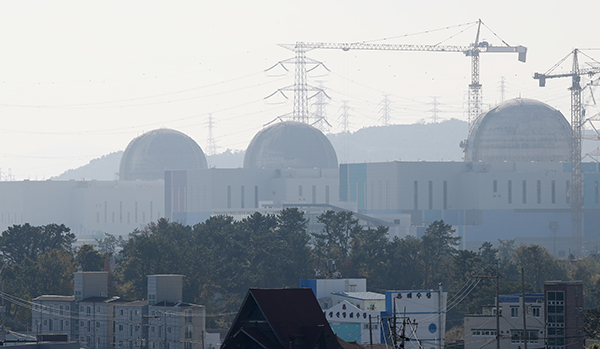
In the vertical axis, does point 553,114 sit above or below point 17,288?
above

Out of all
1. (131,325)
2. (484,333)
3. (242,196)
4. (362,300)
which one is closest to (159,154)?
(242,196)

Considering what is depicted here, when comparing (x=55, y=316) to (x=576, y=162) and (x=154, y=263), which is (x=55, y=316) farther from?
(x=576, y=162)

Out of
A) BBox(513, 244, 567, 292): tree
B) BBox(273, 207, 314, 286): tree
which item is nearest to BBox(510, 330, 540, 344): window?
BBox(513, 244, 567, 292): tree

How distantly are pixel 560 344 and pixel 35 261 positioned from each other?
52200mm

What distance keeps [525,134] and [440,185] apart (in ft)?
41.8

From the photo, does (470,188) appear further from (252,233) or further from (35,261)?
(35,261)

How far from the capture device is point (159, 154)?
627 feet

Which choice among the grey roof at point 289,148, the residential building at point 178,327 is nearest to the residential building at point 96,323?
the residential building at point 178,327

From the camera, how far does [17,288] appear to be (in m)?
92.7

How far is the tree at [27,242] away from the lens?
4146 inches

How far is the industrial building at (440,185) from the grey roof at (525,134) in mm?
128

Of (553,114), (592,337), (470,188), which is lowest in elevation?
(592,337)

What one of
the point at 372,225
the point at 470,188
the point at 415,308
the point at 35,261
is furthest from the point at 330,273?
the point at 470,188

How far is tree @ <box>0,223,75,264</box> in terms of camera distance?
105312mm
